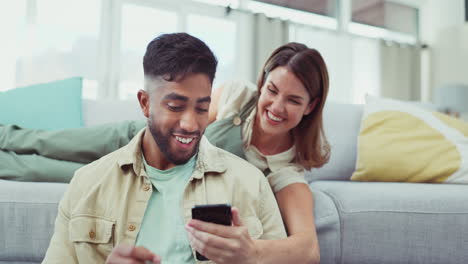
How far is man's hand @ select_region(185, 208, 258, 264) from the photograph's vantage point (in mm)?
752

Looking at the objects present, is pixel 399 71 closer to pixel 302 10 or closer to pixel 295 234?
pixel 302 10

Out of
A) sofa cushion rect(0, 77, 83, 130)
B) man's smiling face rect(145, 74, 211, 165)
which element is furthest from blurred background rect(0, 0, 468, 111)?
man's smiling face rect(145, 74, 211, 165)

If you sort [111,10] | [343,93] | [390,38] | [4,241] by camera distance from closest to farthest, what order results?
1. [4,241]
2. [111,10]
3. [343,93]
4. [390,38]

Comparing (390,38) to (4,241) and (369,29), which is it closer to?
(369,29)

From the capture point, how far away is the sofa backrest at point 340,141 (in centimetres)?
172

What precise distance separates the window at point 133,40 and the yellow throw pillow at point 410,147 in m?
2.81

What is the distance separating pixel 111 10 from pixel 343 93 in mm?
2942

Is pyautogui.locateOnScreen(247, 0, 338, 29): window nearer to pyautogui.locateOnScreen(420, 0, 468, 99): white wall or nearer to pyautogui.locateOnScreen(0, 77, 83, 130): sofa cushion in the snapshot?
pyautogui.locateOnScreen(420, 0, 468, 99): white wall

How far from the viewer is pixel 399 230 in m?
1.18

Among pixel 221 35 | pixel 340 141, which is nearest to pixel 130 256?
pixel 340 141

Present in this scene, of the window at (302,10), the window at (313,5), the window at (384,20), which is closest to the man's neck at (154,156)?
the window at (302,10)

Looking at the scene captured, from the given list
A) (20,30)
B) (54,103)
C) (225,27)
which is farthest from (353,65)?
(54,103)

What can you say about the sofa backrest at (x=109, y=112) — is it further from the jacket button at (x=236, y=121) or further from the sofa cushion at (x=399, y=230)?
the sofa cushion at (x=399, y=230)

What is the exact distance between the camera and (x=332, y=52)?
5027mm
